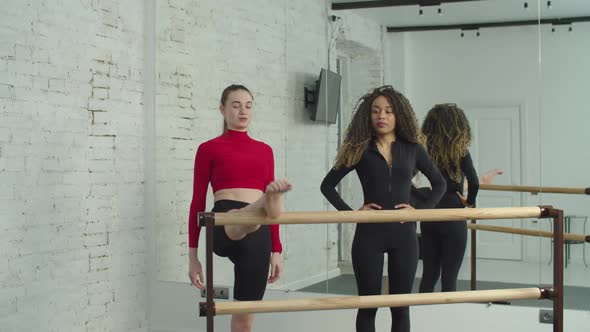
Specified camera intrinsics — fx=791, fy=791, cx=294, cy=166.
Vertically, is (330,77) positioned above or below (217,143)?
above

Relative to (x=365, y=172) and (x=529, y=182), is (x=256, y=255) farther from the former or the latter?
(x=529, y=182)

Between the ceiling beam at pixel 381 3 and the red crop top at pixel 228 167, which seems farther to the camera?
the ceiling beam at pixel 381 3

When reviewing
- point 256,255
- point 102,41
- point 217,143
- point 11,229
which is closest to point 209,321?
point 256,255

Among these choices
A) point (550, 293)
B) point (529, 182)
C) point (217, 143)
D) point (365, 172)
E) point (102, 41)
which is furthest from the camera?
point (102, 41)

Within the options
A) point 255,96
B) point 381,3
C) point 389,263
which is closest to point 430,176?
point 389,263

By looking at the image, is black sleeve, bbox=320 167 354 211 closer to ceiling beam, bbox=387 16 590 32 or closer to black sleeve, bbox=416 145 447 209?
black sleeve, bbox=416 145 447 209

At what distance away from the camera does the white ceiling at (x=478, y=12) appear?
A: 13.2 ft

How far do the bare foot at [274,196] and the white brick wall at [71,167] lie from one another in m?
1.95

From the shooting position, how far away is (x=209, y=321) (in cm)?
268

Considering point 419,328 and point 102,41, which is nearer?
point 419,328

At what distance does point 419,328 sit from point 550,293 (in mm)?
1435

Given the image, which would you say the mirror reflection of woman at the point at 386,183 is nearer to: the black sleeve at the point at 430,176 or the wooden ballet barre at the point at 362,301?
the black sleeve at the point at 430,176

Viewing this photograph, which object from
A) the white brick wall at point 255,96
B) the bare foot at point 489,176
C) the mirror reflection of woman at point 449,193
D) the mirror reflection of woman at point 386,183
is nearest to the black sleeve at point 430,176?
the mirror reflection of woman at point 386,183

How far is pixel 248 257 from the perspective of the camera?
361 cm
